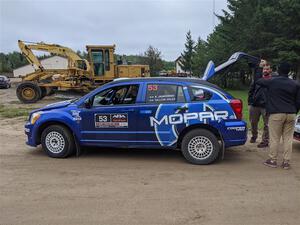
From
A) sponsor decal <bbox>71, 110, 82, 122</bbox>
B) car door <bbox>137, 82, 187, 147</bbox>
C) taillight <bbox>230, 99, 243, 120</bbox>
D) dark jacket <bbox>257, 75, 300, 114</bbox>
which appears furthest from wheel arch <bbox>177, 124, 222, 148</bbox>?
sponsor decal <bbox>71, 110, 82, 122</bbox>

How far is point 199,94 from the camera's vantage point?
7.12 meters

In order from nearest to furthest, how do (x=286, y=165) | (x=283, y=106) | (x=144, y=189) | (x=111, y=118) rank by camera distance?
(x=144, y=189) → (x=283, y=106) → (x=286, y=165) → (x=111, y=118)

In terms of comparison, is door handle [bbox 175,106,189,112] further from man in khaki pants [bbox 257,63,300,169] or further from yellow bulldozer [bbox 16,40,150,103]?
yellow bulldozer [bbox 16,40,150,103]

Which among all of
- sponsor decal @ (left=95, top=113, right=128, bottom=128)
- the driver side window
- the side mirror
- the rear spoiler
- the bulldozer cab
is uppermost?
the bulldozer cab

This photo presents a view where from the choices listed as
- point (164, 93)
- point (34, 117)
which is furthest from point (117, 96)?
point (34, 117)

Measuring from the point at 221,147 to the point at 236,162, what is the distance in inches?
22.4

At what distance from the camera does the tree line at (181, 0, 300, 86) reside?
28.6 meters

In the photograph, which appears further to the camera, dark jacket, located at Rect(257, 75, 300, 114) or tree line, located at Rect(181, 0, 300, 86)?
tree line, located at Rect(181, 0, 300, 86)

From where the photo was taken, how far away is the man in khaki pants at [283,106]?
6.56 metres

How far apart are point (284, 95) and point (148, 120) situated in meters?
2.49

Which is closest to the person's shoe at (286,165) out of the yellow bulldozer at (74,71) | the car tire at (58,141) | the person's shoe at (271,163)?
the person's shoe at (271,163)

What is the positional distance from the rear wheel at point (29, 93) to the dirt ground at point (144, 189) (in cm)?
1433

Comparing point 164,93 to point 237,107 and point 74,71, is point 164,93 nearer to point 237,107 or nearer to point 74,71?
point 237,107

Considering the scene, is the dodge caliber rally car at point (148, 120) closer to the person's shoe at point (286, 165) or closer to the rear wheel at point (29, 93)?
the person's shoe at point (286, 165)
